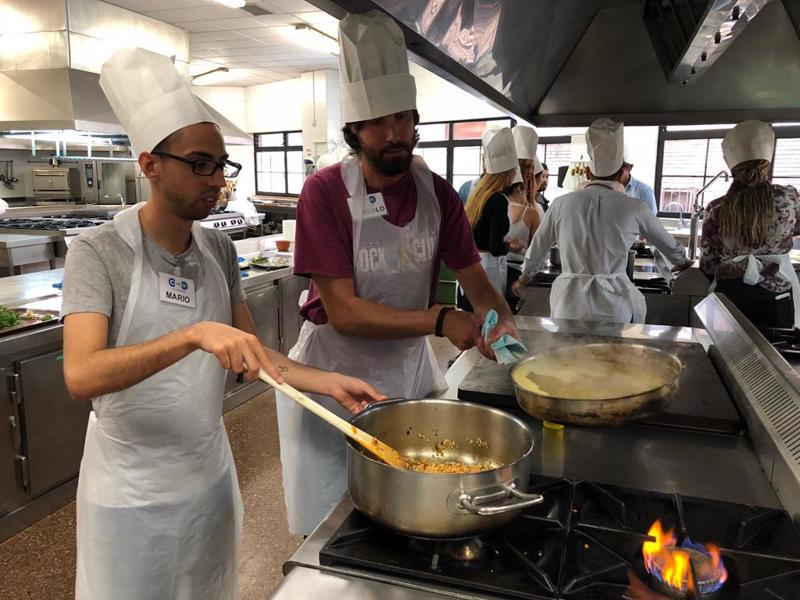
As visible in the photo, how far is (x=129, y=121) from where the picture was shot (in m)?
1.40

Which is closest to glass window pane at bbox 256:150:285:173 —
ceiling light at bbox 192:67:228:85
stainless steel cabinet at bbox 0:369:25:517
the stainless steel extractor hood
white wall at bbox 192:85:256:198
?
white wall at bbox 192:85:256:198

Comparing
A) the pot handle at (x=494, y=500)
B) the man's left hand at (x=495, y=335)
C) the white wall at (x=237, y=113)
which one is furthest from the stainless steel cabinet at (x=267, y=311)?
the white wall at (x=237, y=113)

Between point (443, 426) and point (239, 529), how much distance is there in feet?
2.46

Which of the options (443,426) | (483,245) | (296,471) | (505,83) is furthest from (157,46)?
(443,426)

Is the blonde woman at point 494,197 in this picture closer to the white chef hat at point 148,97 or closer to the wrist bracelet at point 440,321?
the wrist bracelet at point 440,321

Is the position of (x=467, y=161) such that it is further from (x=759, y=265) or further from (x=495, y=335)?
(x=495, y=335)

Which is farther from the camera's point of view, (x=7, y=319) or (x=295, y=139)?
(x=295, y=139)

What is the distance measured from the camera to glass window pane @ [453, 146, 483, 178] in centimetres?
932

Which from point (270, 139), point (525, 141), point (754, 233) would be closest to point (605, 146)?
point (754, 233)

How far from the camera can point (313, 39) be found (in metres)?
7.55

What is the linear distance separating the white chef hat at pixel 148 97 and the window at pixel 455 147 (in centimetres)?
801

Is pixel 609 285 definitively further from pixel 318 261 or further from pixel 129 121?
pixel 129 121

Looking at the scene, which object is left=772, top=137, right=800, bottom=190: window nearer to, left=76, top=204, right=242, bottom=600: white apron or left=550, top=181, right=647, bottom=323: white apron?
left=550, top=181, right=647, bottom=323: white apron

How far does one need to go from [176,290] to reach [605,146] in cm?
231
